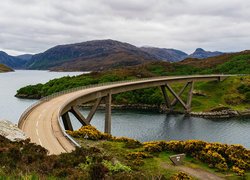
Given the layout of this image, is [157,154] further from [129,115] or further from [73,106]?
[129,115]

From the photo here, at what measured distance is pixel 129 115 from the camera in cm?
11350

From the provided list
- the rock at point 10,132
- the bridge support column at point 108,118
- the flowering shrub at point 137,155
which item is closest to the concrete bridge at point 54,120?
the bridge support column at point 108,118

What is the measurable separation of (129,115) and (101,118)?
40.0 feet

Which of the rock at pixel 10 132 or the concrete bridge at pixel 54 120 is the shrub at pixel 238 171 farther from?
the rock at pixel 10 132

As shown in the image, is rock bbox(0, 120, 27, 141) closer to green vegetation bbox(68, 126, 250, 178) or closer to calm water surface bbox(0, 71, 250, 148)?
green vegetation bbox(68, 126, 250, 178)

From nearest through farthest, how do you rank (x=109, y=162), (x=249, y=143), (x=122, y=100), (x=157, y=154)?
(x=109, y=162) < (x=157, y=154) < (x=249, y=143) < (x=122, y=100)

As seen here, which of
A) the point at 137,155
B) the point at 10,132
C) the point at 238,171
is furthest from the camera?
the point at 137,155

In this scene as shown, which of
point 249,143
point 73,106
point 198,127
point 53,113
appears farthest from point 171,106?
point 53,113

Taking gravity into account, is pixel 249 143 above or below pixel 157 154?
below

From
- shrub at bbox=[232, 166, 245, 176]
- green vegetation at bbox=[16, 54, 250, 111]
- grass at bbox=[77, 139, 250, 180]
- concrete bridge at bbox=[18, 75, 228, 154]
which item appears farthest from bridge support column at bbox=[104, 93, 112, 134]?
green vegetation at bbox=[16, 54, 250, 111]

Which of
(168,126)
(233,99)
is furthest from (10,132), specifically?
(233,99)

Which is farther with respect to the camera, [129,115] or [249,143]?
[129,115]

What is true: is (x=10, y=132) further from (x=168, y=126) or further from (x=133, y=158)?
(x=168, y=126)

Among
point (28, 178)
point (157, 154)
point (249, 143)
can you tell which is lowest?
point (249, 143)
